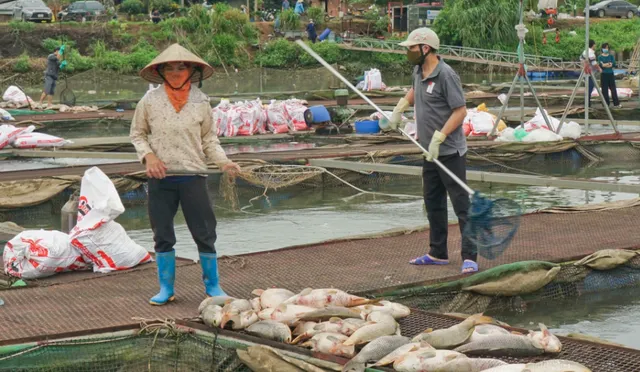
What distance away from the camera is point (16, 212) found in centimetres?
1117

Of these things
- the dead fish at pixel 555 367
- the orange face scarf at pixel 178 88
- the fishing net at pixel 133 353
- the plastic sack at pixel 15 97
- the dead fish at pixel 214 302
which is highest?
the orange face scarf at pixel 178 88

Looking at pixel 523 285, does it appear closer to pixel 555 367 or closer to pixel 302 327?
pixel 302 327

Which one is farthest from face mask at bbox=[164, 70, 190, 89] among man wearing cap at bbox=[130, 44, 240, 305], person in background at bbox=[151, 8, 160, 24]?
person in background at bbox=[151, 8, 160, 24]

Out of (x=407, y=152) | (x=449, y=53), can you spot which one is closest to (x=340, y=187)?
(x=407, y=152)

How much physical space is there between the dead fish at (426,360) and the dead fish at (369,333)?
1.10 ft

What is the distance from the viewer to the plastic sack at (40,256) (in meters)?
7.18

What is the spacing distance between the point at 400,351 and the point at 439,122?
2.43m

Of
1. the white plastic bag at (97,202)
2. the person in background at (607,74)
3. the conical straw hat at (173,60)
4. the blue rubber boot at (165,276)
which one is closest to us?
the conical straw hat at (173,60)

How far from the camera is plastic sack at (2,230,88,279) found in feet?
23.5

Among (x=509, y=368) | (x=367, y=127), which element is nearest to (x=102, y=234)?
(x=509, y=368)

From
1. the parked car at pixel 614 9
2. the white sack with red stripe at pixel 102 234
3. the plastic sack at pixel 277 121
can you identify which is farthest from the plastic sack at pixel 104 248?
the parked car at pixel 614 9

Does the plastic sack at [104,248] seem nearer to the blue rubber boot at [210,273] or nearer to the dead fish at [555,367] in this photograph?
the blue rubber boot at [210,273]

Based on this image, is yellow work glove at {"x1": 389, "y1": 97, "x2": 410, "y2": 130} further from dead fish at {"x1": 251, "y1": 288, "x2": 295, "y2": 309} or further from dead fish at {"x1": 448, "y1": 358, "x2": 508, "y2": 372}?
dead fish at {"x1": 448, "y1": 358, "x2": 508, "y2": 372}

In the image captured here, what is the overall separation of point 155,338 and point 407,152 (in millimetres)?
8310
